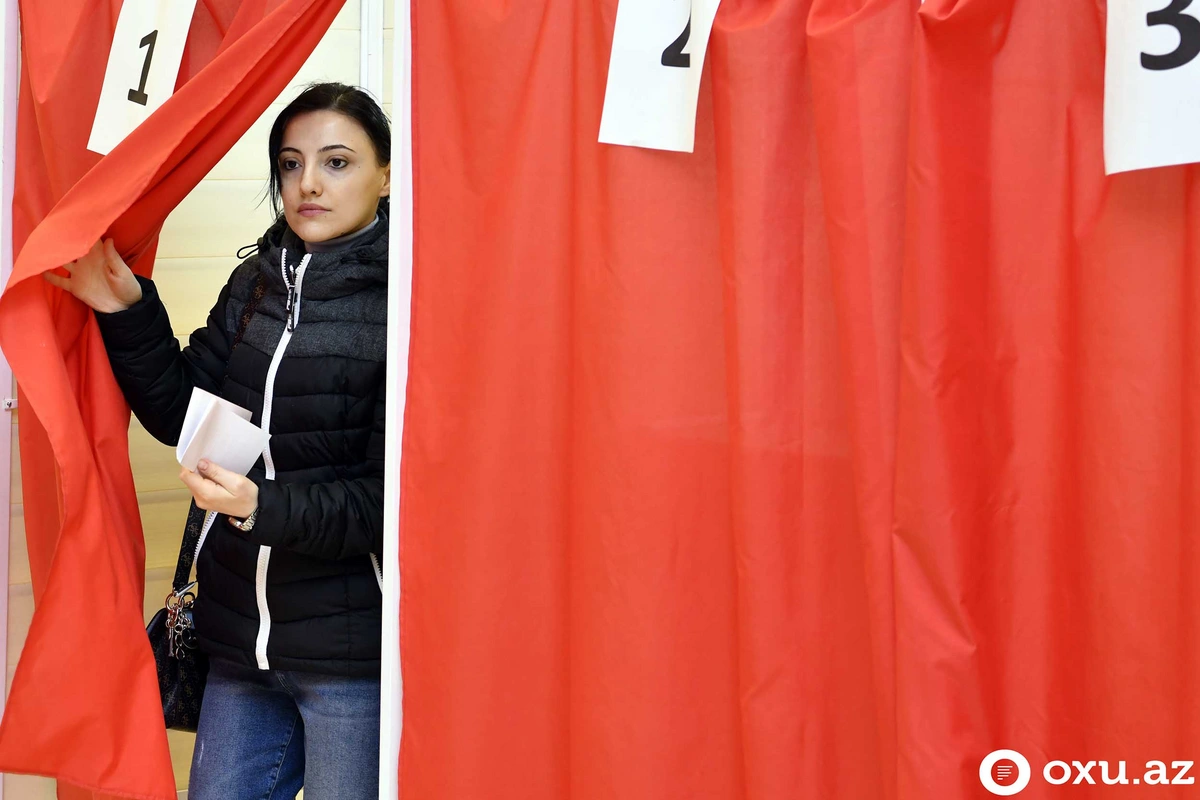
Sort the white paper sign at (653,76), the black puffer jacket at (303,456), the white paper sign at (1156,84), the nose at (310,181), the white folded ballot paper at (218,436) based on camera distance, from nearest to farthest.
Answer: the white paper sign at (1156,84)
the white paper sign at (653,76)
the white folded ballot paper at (218,436)
the black puffer jacket at (303,456)
the nose at (310,181)

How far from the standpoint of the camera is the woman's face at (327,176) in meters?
1.71

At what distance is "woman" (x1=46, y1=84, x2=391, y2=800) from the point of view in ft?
5.22

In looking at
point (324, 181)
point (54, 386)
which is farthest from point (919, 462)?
point (54, 386)

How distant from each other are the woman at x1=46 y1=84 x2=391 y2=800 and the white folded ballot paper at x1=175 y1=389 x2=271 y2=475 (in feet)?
0.08

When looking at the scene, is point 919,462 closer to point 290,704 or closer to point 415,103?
point 415,103

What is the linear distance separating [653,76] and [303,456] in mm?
740

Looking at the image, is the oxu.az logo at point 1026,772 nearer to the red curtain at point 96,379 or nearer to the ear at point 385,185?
the red curtain at point 96,379

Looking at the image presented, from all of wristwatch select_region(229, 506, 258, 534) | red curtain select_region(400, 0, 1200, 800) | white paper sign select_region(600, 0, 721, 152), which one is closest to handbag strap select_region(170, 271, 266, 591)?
wristwatch select_region(229, 506, 258, 534)

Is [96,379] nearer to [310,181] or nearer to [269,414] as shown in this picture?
[269,414]

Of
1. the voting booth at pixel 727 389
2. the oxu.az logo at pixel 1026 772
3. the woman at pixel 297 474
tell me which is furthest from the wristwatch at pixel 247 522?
the oxu.az logo at pixel 1026 772

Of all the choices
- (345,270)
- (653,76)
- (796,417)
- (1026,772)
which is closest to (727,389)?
(796,417)

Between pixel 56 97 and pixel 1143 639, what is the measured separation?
1.64 m

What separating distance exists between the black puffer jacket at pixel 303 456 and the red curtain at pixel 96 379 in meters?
0.09

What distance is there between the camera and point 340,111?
5.73 ft
